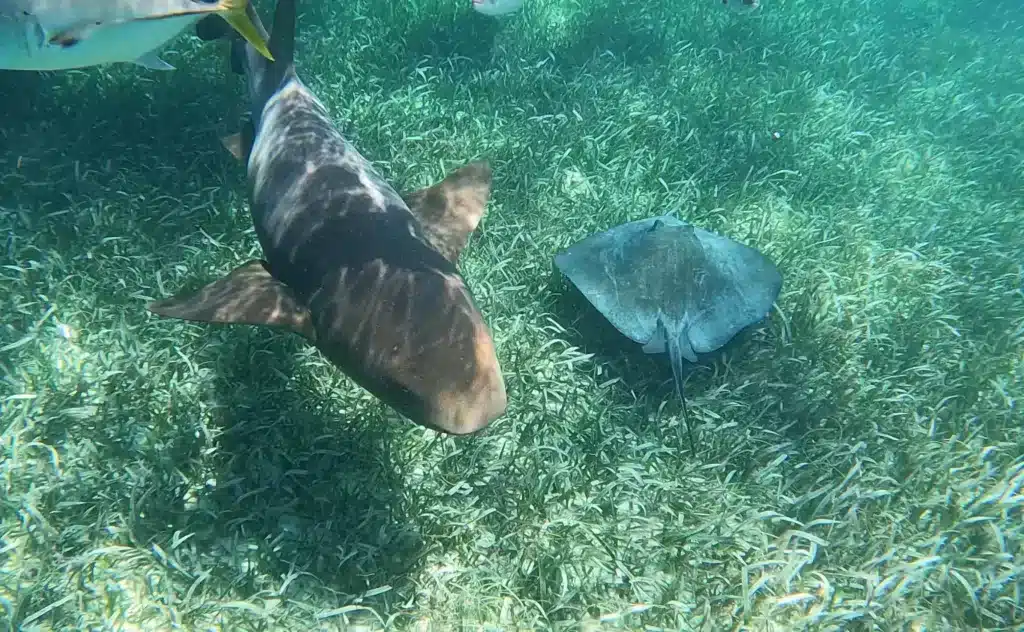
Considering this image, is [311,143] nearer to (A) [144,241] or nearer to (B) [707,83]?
(A) [144,241]

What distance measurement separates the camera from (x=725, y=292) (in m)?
4.39

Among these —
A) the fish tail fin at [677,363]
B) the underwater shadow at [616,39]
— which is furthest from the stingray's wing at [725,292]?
the underwater shadow at [616,39]

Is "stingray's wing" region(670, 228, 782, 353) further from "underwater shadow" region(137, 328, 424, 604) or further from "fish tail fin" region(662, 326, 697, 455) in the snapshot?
"underwater shadow" region(137, 328, 424, 604)

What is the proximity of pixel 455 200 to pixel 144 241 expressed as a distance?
2.67 meters

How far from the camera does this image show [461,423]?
7.49 ft

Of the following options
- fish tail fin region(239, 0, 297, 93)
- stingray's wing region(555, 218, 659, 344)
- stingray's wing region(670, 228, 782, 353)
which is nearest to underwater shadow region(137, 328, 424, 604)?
stingray's wing region(555, 218, 659, 344)

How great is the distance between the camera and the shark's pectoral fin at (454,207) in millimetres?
3781

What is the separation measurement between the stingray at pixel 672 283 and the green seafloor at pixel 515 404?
14.1 inches

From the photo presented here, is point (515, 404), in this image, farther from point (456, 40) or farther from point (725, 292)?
point (456, 40)

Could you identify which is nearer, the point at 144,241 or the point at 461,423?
the point at 461,423

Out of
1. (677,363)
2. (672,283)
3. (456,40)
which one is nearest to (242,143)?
(672,283)

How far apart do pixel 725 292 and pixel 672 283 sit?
502 millimetres

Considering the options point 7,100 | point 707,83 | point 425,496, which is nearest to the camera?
point 425,496

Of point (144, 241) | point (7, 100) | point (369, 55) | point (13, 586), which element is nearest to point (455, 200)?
point (144, 241)
